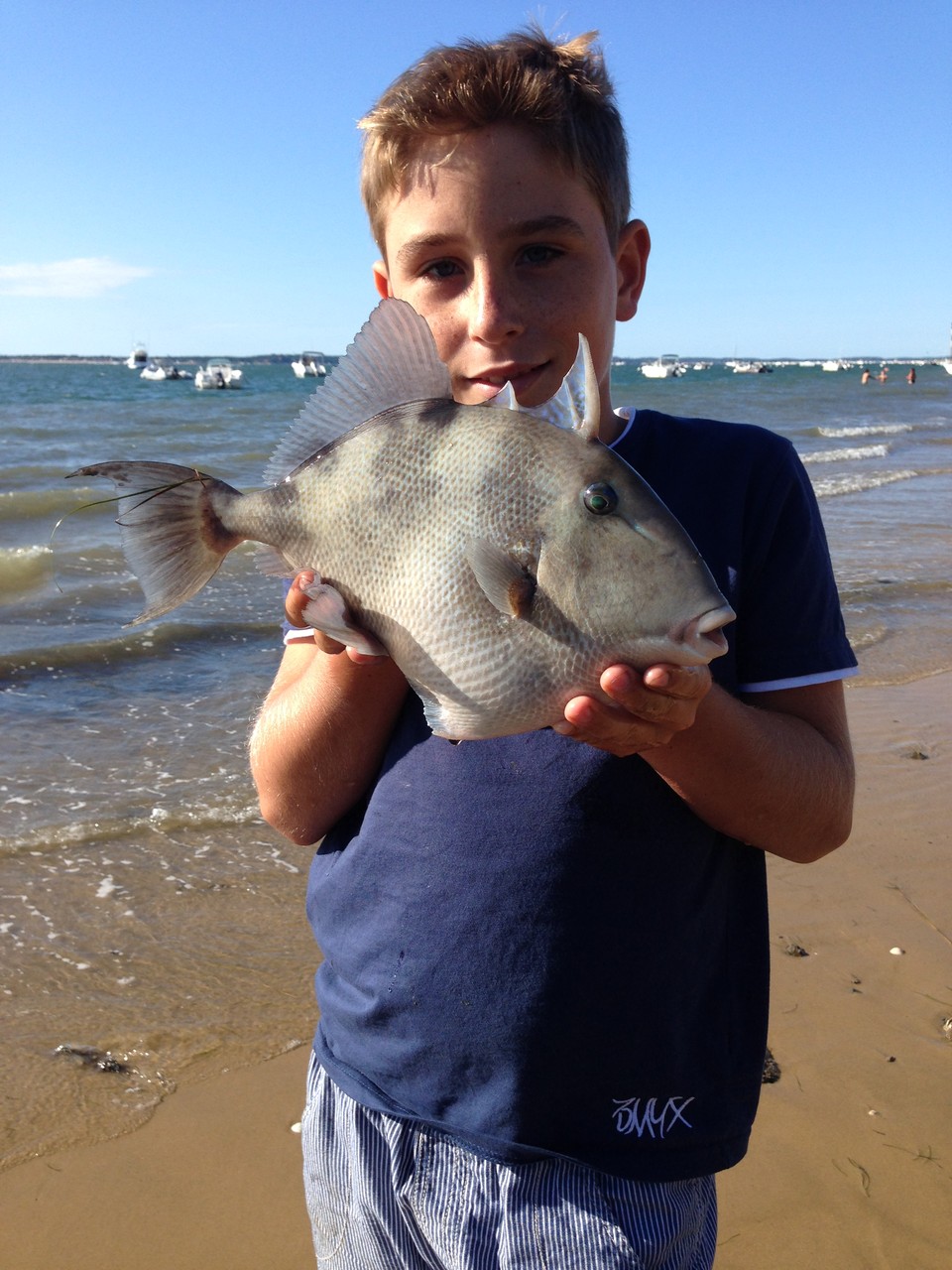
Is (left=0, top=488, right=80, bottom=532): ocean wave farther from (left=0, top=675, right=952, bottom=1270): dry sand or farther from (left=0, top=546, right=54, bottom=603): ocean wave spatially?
(left=0, top=675, right=952, bottom=1270): dry sand

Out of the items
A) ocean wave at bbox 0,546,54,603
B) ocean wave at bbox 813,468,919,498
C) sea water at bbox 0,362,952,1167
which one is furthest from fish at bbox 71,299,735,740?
ocean wave at bbox 813,468,919,498

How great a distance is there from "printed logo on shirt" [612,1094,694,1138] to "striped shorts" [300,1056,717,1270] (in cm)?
8

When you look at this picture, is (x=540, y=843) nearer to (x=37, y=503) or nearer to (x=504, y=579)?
(x=504, y=579)

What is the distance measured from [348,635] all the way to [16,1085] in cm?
273

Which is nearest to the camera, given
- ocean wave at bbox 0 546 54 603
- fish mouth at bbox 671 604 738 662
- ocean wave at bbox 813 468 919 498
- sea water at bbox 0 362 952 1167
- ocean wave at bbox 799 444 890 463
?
fish mouth at bbox 671 604 738 662

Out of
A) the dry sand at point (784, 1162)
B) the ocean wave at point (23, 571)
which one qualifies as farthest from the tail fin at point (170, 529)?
the ocean wave at point (23, 571)

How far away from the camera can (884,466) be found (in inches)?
828

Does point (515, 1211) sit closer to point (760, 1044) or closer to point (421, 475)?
point (760, 1044)

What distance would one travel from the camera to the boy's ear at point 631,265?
90.8 inches

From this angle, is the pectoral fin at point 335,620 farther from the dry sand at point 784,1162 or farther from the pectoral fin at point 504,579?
the dry sand at point 784,1162

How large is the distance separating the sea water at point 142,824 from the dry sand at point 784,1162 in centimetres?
21

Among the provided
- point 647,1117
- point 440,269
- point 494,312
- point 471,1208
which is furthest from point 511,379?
point 471,1208

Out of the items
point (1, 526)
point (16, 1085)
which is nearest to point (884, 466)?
point (1, 526)

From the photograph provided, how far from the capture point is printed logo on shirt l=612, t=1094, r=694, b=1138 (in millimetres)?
1836
